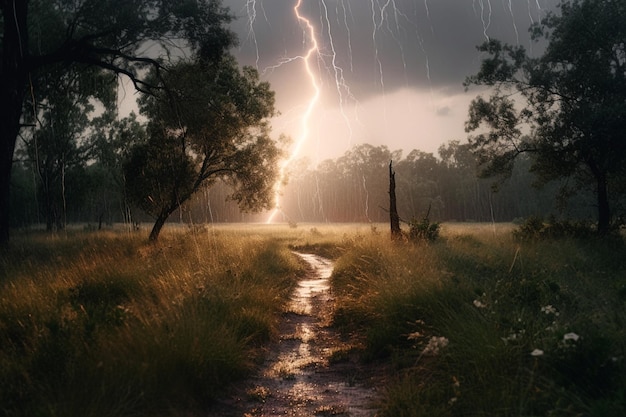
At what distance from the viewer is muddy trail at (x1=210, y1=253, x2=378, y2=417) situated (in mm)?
4352

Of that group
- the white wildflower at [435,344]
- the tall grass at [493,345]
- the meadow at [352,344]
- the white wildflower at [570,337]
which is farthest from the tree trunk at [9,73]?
the white wildflower at [570,337]

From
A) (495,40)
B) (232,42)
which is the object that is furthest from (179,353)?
(495,40)

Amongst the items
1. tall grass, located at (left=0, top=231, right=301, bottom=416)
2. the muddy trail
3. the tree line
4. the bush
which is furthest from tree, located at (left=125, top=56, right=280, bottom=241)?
the muddy trail

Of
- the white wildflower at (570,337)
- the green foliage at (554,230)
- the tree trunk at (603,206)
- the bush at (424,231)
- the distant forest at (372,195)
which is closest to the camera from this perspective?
the white wildflower at (570,337)

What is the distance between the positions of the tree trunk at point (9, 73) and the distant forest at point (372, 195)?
27.7 m

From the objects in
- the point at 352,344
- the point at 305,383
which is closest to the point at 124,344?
the point at 305,383

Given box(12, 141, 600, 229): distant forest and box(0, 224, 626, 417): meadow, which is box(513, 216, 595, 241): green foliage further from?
box(12, 141, 600, 229): distant forest

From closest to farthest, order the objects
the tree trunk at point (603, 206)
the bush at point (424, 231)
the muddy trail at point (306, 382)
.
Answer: the muddy trail at point (306, 382), the bush at point (424, 231), the tree trunk at point (603, 206)

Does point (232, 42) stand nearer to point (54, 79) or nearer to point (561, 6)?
point (54, 79)

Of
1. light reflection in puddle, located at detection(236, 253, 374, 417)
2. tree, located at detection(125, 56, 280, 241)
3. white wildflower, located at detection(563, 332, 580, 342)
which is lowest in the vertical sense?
light reflection in puddle, located at detection(236, 253, 374, 417)

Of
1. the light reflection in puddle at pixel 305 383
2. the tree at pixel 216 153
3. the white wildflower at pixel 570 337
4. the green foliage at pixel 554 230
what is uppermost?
the tree at pixel 216 153

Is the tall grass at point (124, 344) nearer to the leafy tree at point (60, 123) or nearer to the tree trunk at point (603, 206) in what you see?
the leafy tree at point (60, 123)

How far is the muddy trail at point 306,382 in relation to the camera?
435cm

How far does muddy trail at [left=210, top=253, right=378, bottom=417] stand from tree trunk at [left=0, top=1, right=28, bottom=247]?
1094 centimetres
